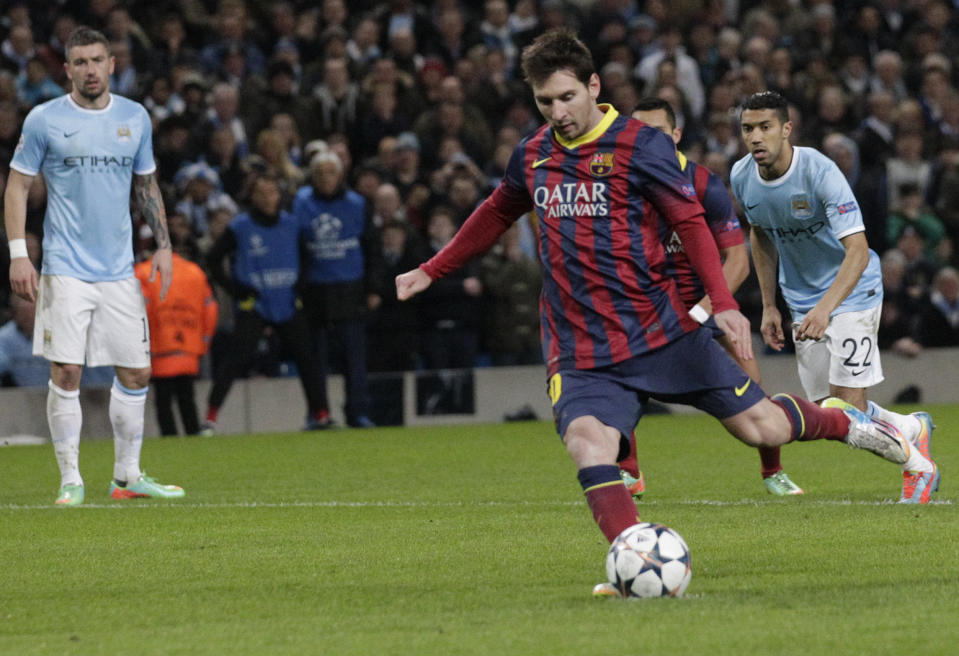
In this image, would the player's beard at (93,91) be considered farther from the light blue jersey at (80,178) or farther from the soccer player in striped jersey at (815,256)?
the soccer player in striped jersey at (815,256)

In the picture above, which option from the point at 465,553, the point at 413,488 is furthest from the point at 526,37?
the point at 465,553

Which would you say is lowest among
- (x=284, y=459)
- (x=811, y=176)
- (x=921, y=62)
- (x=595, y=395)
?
(x=284, y=459)

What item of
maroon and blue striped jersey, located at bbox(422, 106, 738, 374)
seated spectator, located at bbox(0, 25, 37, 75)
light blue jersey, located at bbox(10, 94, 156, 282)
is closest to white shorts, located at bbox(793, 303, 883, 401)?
maroon and blue striped jersey, located at bbox(422, 106, 738, 374)

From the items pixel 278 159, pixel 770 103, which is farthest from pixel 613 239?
pixel 278 159

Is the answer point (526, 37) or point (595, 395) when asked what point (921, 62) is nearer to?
point (526, 37)

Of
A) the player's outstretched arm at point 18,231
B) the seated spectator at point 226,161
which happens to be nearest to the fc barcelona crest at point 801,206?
the player's outstretched arm at point 18,231

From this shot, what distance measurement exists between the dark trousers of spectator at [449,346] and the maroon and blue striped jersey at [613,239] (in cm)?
1017

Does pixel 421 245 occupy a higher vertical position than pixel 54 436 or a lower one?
higher

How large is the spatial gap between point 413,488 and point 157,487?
149 centimetres

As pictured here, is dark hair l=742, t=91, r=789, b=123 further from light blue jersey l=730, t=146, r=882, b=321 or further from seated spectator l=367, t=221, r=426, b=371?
seated spectator l=367, t=221, r=426, b=371

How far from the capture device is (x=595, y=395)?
236 inches

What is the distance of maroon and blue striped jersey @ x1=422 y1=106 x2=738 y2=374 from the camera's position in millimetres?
6047

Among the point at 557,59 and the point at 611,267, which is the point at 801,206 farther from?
the point at 557,59

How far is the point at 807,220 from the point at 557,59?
3.12 metres
